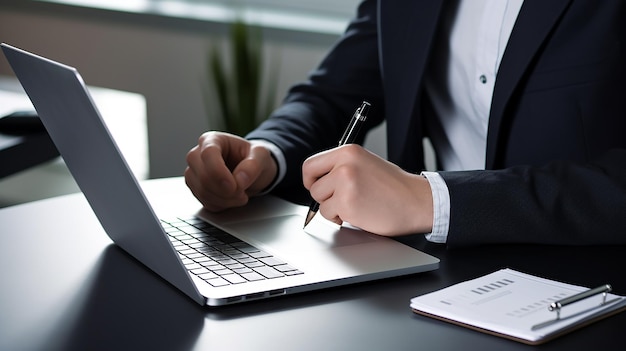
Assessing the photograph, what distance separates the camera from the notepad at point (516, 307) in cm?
79

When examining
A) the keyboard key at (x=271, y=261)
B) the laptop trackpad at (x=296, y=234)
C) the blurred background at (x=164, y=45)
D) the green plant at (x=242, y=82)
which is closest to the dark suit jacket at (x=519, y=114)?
the laptop trackpad at (x=296, y=234)

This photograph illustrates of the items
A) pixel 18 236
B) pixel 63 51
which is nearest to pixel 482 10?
pixel 18 236

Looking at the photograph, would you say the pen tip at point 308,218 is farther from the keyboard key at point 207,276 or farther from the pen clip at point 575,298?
the pen clip at point 575,298

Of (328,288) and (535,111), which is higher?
(535,111)

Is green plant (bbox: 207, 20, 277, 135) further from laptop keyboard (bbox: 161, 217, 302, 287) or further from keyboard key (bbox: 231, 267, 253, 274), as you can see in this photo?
keyboard key (bbox: 231, 267, 253, 274)

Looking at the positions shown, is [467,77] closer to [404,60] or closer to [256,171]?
[404,60]

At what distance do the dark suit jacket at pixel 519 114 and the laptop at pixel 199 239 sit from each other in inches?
6.2

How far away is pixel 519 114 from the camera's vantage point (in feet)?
4.63

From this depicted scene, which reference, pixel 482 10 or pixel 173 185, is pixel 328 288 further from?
pixel 482 10

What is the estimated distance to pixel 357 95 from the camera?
→ 1688 millimetres

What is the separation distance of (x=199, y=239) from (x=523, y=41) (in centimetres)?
60

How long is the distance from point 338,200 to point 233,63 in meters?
2.50

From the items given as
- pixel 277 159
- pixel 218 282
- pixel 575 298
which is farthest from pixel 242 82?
pixel 575 298

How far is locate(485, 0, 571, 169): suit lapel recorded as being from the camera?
4.32 feet
